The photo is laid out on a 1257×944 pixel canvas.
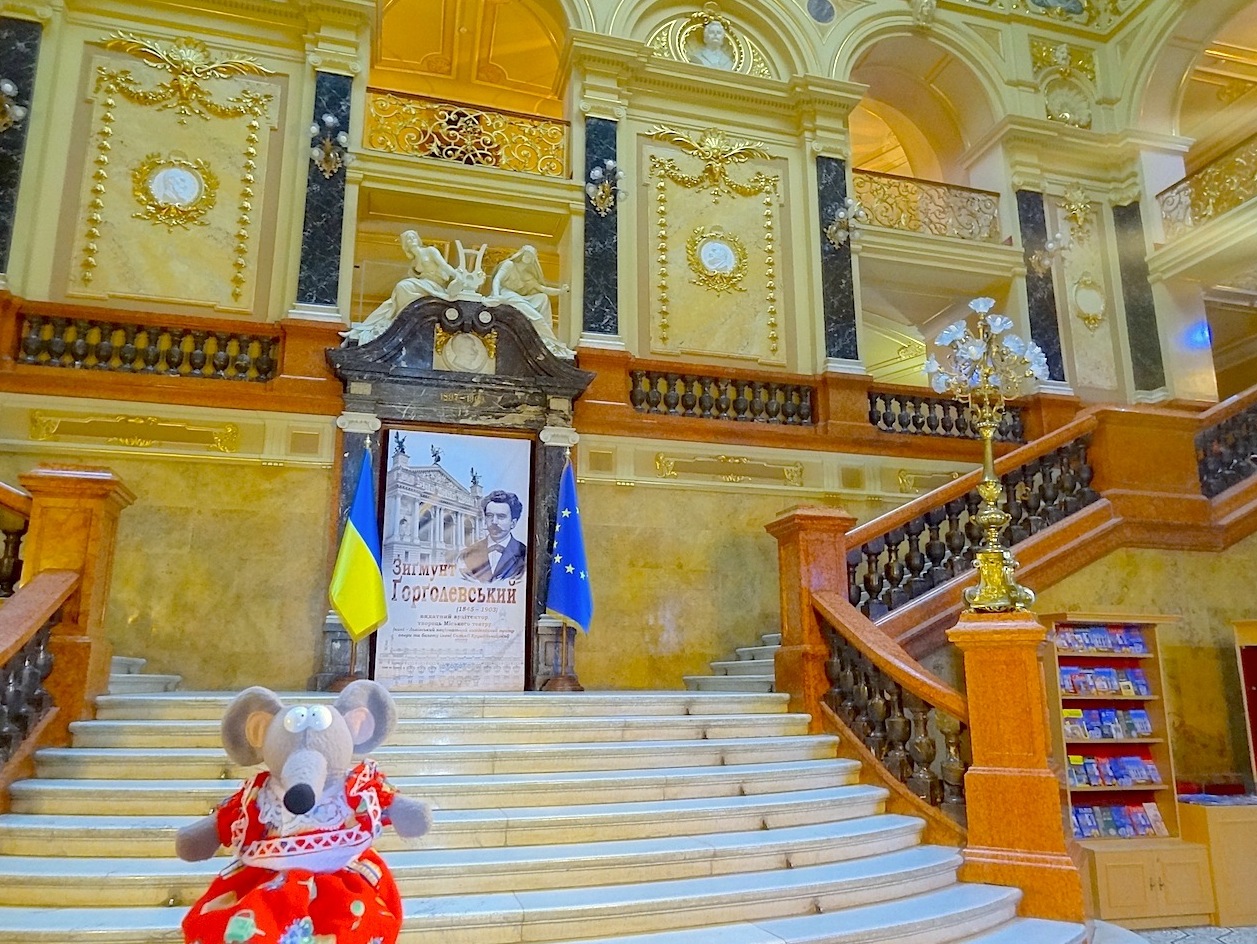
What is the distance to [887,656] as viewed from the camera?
16.7 feet

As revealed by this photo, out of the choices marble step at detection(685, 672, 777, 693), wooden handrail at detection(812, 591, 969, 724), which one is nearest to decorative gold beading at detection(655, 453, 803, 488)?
marble step at detection(685, 672, 777, 693)

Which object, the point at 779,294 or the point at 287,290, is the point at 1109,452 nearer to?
the point at 779,294

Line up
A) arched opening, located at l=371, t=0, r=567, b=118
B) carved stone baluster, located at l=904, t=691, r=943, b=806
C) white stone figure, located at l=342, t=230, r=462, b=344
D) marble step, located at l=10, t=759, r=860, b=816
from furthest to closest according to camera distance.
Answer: arched opening, located at l=371, t=0, r=567, b=118 < white stone figure, located at l=342, t=230, r=462, b=344 < carved stone baluster, located at l=904, t=691, r=943, b=806 < marble step, located at l=10, t=759, r=860, b=816

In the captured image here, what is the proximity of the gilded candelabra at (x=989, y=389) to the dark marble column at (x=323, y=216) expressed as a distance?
5.06 metres

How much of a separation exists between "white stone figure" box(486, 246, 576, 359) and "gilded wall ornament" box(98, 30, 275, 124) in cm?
271

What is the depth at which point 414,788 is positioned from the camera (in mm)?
4266

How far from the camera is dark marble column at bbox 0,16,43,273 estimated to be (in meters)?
7.37

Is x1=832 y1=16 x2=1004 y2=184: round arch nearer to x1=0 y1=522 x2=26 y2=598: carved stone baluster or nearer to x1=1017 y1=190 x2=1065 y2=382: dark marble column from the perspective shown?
x1=1017 y1=190 x2=1065 y2=382: dark marble column

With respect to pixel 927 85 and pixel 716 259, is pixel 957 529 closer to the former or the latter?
pixel 716 259

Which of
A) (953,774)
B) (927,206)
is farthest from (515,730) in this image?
(927,206)

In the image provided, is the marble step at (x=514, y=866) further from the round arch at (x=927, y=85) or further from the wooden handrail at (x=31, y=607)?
the round arch at (x=927, y=85)

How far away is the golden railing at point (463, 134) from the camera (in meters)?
8.75

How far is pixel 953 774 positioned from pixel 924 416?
5170 mm

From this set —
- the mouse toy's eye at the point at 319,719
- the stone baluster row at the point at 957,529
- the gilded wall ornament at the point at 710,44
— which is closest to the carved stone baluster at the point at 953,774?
the stone baluster row at the point at 957,529
